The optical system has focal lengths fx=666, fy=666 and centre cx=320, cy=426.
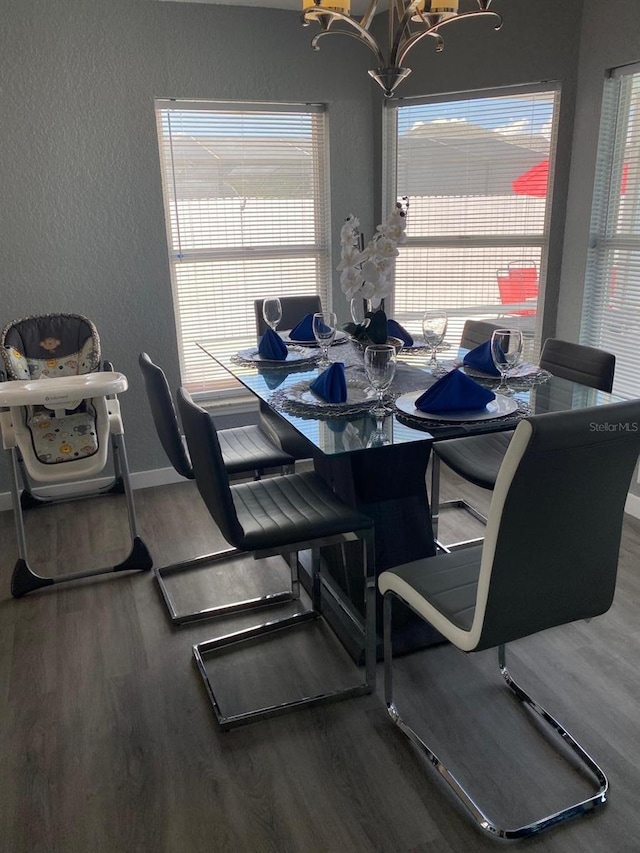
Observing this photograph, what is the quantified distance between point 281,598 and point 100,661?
0.69 m

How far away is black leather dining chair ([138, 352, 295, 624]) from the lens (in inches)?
93.2

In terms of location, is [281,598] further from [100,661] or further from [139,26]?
[139,26]

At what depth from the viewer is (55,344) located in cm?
320

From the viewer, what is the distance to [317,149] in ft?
12.6

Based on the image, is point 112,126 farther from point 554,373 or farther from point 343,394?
point 554,373

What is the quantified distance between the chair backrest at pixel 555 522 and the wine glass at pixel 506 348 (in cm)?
74

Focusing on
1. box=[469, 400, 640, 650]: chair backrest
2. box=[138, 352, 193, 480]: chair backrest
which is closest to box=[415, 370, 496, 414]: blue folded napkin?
box=[469, 400, 640, 650]: chair backrest

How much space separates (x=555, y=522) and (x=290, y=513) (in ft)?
2.79

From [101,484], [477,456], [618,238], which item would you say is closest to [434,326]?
[477,456]

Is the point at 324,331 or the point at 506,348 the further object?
the point at 324,331

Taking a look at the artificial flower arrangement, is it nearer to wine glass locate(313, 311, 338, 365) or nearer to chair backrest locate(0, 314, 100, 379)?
wine glass locate(313, 311, 338, 365)

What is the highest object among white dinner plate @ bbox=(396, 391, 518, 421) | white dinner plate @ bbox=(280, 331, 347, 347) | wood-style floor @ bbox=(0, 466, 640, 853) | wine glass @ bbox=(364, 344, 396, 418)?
wine glass @ bbox=(364, 344, 396, 418)

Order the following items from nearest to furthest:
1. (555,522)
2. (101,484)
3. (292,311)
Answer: (555,522) → (292,311) → (101,484)

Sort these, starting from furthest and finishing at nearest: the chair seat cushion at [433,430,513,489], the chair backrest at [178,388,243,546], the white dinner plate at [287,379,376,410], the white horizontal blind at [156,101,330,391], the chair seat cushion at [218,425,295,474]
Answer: the white horizontal blind at [156,101,330,391]
the chair seat cushion at [218,425,295,474]
the chair seat cushion at [433,430,513,489]
the white dinner plate at [287,379,376,410]
the chair backrest at [178,388,243,546]
